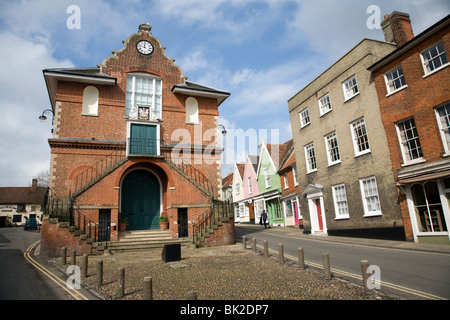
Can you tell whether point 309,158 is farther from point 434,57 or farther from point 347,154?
point 434,57

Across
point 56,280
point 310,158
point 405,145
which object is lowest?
point 56,280

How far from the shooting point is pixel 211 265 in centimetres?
1031

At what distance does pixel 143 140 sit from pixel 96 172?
3313 millimetres

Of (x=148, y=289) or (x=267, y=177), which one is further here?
(x=267, y=177)

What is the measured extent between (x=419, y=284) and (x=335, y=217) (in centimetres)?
1173

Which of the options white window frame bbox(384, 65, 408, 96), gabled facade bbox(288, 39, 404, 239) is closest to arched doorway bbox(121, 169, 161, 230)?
gabled facade bbox(288, 39, 404, 239)

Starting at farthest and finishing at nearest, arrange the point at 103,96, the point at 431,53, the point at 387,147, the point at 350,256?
the point at 103,96, the point at 387,147, the point at 431,53, the point at 350,256

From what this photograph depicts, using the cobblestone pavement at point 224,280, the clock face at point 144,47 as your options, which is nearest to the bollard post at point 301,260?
the cobblestone pavement at point 224,280

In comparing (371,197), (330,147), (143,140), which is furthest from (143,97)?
(371,197)

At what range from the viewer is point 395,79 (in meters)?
14.9

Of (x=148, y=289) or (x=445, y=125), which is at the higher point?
(x=445, y=125)

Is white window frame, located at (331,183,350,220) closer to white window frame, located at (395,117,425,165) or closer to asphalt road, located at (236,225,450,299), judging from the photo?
white window frame, located at (395,117,425,165)
